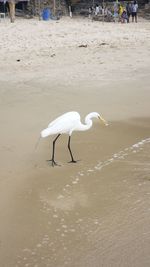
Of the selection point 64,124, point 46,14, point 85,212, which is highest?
point 64,124

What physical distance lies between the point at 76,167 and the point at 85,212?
1.51 metres

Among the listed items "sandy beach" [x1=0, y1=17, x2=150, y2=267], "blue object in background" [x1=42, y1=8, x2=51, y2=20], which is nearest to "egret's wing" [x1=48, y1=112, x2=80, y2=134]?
"sandy beach" [x1=0, y1=17, x2=150, y2=267]

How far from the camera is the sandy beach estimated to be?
5.34 metres

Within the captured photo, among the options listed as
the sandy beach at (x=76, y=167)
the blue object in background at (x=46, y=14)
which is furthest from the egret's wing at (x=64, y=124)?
the blue object in background at (x=46, y=14)

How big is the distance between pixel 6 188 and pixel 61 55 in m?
10.6

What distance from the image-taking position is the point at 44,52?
680 inches

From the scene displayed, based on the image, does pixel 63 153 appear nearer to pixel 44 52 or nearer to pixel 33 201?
pixel 33 201

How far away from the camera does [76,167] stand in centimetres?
758

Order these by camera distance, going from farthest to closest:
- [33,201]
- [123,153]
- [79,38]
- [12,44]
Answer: [79,38] → [12,44] → [123,153] → [33,201]

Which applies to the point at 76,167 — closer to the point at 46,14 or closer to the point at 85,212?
the point at 85,212

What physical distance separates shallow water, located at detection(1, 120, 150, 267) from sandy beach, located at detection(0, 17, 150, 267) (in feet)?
0.03

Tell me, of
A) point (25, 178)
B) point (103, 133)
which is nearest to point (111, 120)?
point (103, 133)

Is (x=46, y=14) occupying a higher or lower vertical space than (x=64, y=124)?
lower

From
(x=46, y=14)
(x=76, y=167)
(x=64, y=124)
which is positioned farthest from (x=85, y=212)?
(x=46, y=14)
